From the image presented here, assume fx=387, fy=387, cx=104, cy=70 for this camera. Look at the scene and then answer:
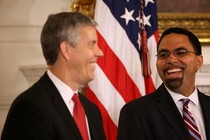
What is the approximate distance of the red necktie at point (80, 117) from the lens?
5.61 ft

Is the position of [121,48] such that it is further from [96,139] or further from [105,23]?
[96,139]

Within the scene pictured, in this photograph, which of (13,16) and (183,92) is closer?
(183,92)

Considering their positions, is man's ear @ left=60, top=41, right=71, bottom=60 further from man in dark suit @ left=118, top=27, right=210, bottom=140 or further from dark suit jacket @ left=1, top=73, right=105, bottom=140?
man in dark suit @ left=118, top=27, right=210, bottom=140

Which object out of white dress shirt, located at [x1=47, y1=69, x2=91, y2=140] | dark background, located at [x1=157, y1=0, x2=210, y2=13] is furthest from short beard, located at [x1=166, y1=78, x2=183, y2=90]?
dark background, located at [x1=157, y1=0, x2=210, y2=13]

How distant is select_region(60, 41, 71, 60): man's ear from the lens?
166 centimetres

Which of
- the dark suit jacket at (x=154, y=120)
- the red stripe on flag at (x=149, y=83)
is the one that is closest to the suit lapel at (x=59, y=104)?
the dark suit jacket at (x=154, y=120)

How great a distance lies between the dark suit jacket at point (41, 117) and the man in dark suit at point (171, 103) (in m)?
0.64

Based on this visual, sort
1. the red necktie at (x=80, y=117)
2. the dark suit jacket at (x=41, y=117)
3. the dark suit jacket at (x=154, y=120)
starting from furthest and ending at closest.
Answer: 1. the dark suit jacket at (x=154, y=120)
2. the red necktie at (x=80, y=117)
3. the dark suit jacket at (x=41, y=117)

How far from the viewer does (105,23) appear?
9.43ft

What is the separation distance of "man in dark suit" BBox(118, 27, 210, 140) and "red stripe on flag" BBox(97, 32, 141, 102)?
1.75 feet

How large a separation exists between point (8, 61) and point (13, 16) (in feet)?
1.24

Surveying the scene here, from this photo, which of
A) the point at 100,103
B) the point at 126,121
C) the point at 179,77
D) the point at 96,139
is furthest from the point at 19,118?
the point at 100,103

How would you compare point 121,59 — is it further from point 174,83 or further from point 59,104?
point 59,104

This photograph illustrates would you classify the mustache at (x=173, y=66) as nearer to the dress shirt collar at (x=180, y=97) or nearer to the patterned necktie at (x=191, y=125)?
the dress shirt collar at (x=180, y=97)
